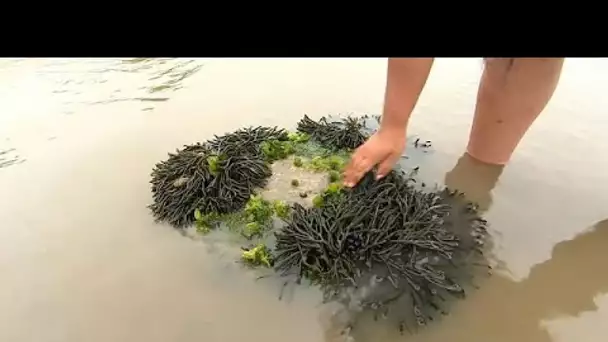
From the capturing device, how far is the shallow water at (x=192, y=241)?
0.99 m

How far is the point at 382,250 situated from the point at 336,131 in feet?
1.14

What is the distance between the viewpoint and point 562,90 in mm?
1487

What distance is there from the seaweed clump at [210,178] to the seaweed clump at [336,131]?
75mm

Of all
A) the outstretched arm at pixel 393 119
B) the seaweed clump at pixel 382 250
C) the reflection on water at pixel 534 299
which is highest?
the outstretched arm at pixel 393 119

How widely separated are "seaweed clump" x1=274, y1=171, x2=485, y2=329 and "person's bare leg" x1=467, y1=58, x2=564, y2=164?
0.21 meters

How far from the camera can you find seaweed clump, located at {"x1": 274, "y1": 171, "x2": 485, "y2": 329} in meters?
1.00

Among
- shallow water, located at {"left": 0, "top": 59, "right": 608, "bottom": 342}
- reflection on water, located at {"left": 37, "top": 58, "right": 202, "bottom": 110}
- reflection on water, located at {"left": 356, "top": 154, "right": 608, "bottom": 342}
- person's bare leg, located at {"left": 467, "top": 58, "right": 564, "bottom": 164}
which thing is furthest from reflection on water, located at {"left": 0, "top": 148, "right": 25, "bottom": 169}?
person's bare leg, located at {"left": 467, "top": 58, "right": 564, "bottom": 164}

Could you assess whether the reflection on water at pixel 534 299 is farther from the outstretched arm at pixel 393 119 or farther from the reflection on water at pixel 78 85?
the reflection on water at pixel 78 85

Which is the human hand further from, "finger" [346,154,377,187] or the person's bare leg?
the person's bare leg

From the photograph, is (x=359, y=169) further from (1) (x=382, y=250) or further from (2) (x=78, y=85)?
(2) (x=78, y=85)

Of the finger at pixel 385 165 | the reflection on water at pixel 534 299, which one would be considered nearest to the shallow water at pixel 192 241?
the reflection on water at pixel 534 299

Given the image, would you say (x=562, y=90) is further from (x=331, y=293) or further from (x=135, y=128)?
(x=135, y=128)

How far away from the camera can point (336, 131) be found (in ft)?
4.29
